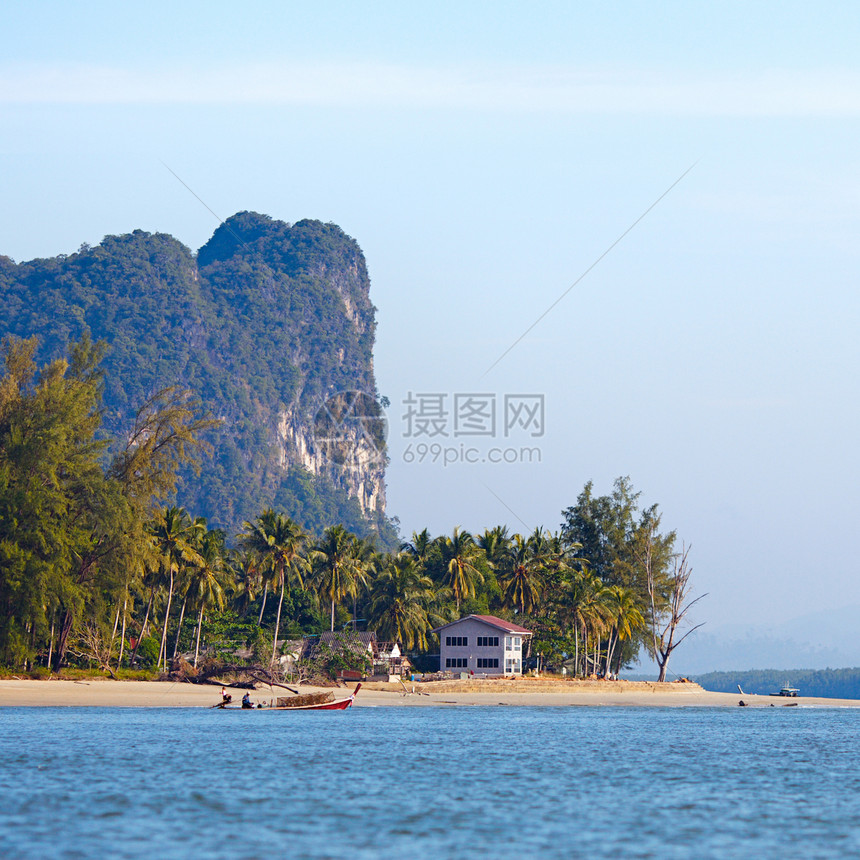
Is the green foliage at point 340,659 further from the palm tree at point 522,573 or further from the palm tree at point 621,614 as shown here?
the palm tree at point 621,614

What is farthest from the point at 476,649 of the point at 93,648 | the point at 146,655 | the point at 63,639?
the point at 63,639

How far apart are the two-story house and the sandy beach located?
4.03 meters

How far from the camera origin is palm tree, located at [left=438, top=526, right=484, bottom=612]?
Result: 320ft

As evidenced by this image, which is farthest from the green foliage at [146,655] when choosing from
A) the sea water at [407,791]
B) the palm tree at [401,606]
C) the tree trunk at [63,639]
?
the sea water at [407,791]

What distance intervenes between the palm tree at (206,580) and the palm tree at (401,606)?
14.2 metres

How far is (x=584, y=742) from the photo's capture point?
4612cm

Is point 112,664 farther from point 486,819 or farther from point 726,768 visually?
point 486,819

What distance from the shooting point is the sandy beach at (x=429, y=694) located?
2308 inches

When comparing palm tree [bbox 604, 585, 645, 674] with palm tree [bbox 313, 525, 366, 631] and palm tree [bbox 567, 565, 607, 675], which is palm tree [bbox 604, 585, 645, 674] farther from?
palm tree [bbox 313, 525, 366, 631]

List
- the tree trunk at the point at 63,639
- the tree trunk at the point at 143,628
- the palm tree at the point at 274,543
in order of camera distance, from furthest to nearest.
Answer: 1. the palm tree at the point at 274,543
2. the tree trunk at the point at 143,628
3. the tree trunk at the point at 63,639

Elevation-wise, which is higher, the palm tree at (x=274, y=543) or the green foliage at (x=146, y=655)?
the palm tree at (x=274, y=543)

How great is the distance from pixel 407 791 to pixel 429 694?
48.7 meters

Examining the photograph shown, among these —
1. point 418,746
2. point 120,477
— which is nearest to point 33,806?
point 418,746

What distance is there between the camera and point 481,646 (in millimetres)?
88500
